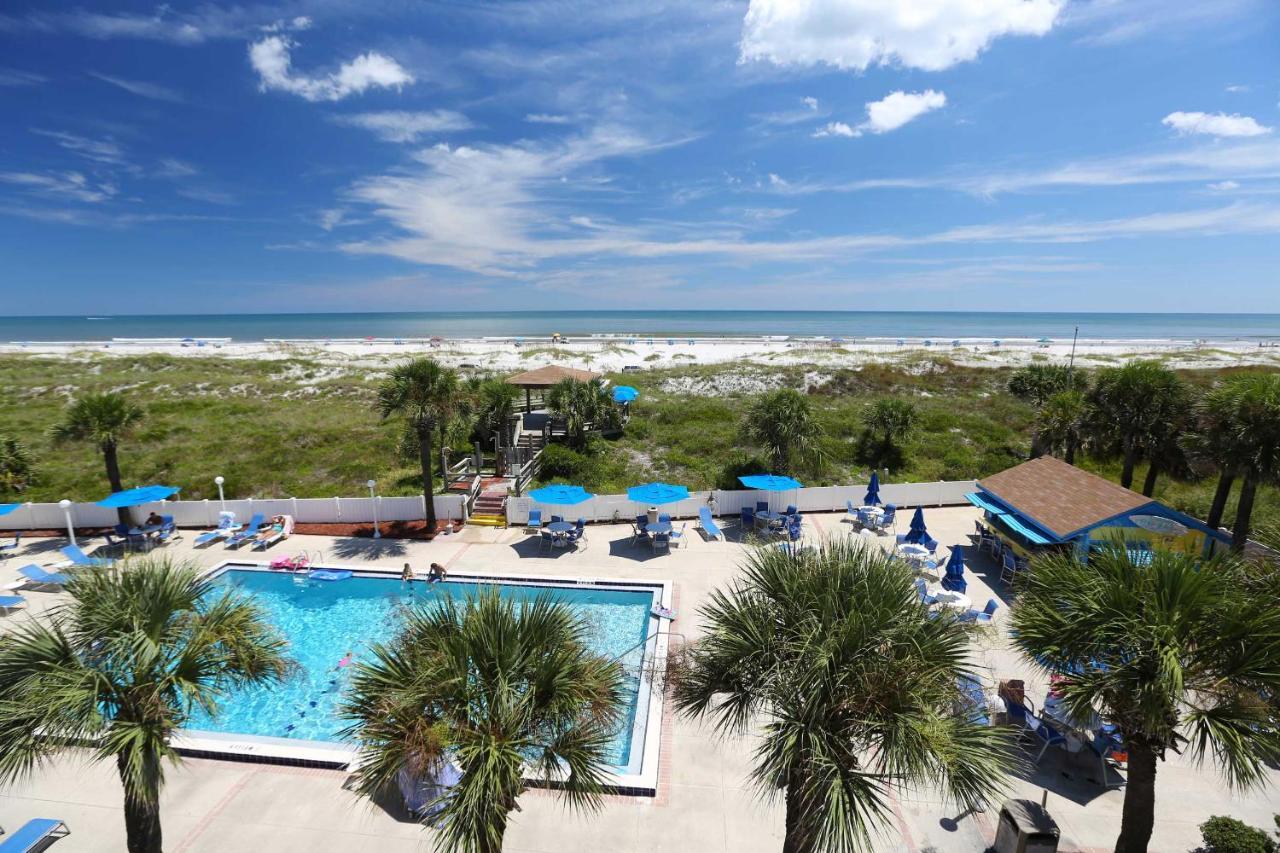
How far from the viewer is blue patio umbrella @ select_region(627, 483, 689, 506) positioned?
18156mm

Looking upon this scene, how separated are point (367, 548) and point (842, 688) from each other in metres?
→ 16.6

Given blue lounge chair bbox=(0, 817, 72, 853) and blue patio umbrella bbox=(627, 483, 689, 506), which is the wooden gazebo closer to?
blue patio umbrella bbox=(627, 483, 689, 506)

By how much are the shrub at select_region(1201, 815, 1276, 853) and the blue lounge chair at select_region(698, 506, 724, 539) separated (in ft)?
41.3

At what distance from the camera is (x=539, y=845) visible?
307 inches

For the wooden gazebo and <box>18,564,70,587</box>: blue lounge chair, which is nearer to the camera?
<box>18,564,70,587</box>: blue lounge chair

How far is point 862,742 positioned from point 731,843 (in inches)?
132

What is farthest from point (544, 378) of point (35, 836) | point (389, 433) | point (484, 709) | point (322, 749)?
point (484, 709)

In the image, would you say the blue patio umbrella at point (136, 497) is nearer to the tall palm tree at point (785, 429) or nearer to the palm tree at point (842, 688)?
the palm tree at point (842, 688)

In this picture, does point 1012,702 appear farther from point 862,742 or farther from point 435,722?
point 435,722

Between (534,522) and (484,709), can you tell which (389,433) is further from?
(484,709)

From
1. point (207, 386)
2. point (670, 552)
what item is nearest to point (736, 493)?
point (670, 552)

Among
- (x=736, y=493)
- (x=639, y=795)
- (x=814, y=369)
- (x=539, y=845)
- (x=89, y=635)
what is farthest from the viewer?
(x=814, y=369)

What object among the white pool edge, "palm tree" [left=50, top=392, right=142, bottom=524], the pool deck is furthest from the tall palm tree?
"palm tree" [left=50, top=392, right=142, bottom=524]

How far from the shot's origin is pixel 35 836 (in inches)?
296
